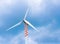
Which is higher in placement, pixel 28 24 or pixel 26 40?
pixel 28 24

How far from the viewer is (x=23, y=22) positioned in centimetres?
17388

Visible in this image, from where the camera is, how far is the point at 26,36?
167250 mm

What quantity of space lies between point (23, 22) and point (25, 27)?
3367mm

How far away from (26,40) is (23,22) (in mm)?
12327

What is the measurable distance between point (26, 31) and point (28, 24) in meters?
6.06

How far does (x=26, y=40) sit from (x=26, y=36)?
2.58 m

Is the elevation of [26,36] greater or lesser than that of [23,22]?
lesser

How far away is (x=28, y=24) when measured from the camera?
17325 centimetres

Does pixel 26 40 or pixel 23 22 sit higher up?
pixel 23 22

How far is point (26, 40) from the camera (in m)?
168

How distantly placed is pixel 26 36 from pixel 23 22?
35.4 feet

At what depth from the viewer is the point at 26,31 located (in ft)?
554

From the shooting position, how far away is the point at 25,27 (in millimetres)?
174375

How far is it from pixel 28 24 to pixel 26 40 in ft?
35.6
